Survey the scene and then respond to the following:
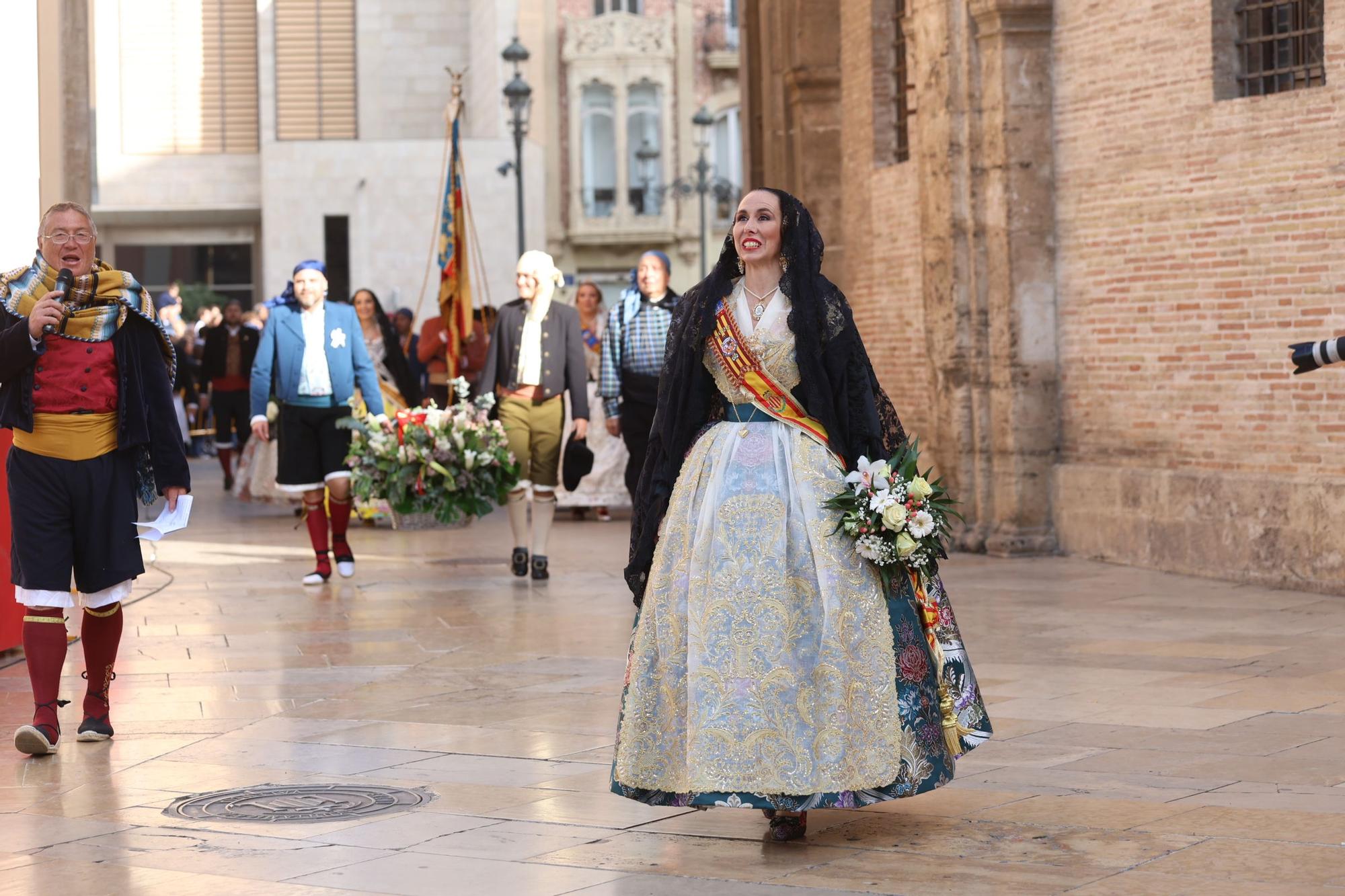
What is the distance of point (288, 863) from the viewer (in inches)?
227

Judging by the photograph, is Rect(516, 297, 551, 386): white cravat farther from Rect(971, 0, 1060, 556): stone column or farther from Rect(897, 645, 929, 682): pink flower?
Rect(897, 645, 929, 682): pink flower

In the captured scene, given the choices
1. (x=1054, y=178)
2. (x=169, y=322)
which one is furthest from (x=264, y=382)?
(x=169, y=322)

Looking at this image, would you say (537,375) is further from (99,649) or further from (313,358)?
(99,649)

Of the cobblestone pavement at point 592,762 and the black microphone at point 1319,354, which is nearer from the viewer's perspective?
the cobblestone pavement at point 592,762

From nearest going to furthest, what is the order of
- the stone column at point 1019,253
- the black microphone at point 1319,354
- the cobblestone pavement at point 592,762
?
the cobblestone pavement at point 592,762 < the black microphone at point 1319,354 < the stone column at point 1019,253

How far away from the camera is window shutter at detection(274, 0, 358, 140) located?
4272 cm

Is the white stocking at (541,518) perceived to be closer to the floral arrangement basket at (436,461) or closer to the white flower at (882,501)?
the floral arrangement basket at (436,461)

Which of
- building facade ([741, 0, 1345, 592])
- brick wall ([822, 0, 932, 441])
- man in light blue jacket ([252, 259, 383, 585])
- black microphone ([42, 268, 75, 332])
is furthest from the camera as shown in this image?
brick wall ([822, 0, 932, 441])

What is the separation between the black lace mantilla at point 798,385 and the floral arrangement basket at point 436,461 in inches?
282

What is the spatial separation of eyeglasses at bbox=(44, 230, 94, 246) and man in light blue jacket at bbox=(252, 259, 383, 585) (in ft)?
17.0

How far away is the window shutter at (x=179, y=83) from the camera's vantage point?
4322 cm

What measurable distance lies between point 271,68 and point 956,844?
129 ft

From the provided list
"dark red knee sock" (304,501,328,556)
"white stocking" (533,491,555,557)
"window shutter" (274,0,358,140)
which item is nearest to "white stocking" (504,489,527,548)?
"white stocking" (533,491,555,557)

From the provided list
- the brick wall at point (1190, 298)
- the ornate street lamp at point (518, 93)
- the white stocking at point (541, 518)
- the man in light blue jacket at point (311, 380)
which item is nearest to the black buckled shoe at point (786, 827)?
the brick wall at point (1190, 298)
